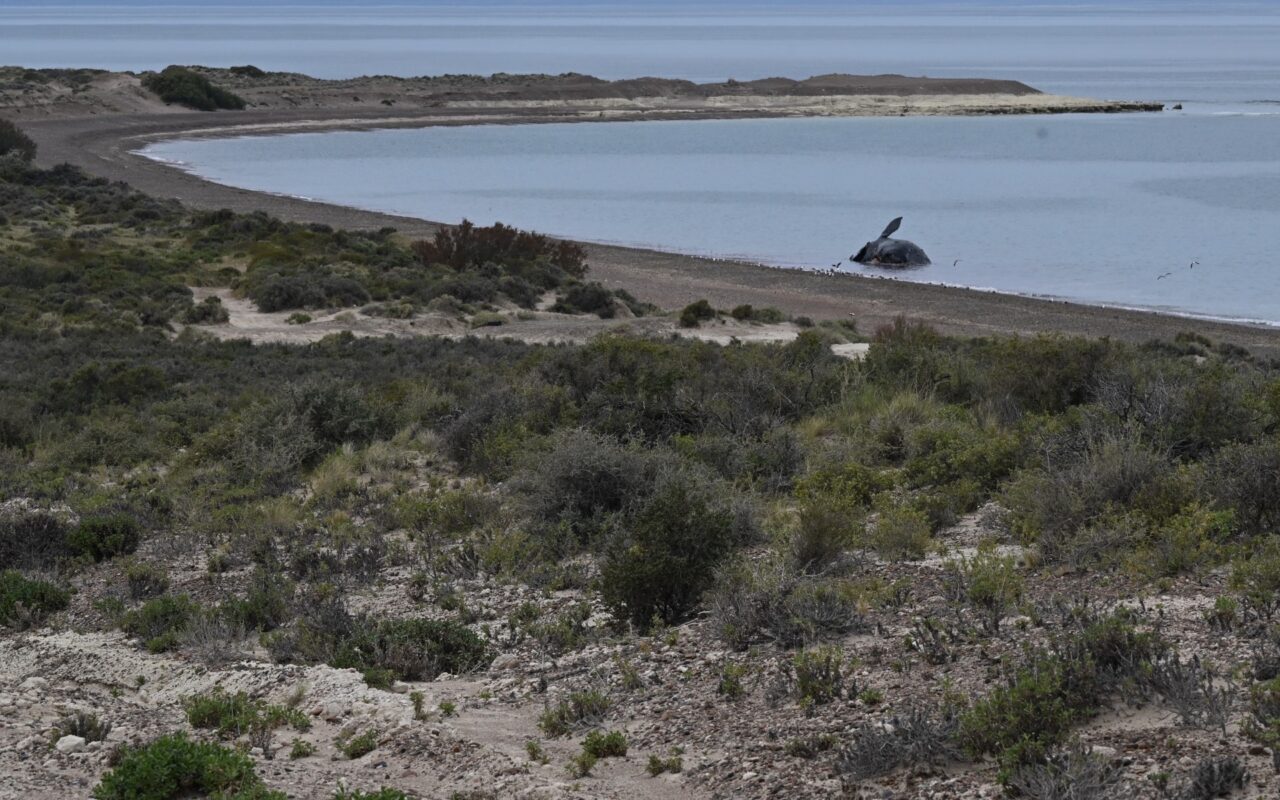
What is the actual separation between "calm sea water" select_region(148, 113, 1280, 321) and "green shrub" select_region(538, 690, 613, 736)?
2643cm

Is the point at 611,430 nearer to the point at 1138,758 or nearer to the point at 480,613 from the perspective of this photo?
the point at 480,613

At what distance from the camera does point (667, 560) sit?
23.4ft

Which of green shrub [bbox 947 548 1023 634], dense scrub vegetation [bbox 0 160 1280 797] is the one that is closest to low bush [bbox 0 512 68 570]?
dense scrub vegetation [bbox 0 160 1280 797]

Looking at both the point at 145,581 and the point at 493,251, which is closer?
the point at 145,581

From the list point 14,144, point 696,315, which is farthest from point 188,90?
point 696,315

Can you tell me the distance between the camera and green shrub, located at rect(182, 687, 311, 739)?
19.7 ft

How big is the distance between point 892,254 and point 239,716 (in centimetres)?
3183

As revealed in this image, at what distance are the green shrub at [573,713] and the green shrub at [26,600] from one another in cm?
374

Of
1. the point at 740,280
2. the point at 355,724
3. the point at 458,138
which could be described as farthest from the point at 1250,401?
the point at 458,138

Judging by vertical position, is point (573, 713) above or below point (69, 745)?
above

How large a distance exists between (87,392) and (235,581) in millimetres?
7805

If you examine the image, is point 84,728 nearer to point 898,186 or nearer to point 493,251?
point 493,251

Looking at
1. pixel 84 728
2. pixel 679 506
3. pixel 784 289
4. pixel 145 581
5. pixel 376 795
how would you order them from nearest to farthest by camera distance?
pixel 376 795 < pixel 84 728 < pixel 679 506 < pixel 145 581 < pixel 784 289

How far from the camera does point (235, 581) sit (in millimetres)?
8672
